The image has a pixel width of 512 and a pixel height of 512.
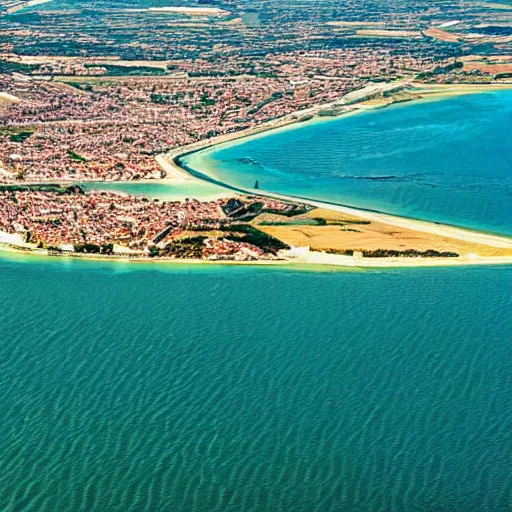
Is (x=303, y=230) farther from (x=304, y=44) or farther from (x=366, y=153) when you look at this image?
(x=304, y=44)

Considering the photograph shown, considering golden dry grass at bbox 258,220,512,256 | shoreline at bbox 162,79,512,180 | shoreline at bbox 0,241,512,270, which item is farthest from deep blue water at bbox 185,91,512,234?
shoreline at bbox 0,241,512,270

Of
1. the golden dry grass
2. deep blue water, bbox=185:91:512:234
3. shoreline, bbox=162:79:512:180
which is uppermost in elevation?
the golden dry grass

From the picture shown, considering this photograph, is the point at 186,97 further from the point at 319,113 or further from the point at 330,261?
the point at 330,261

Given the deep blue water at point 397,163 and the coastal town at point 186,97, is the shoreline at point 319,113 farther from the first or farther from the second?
the deep blue water at point 397,163

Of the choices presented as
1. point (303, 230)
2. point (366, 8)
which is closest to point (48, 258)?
point (303, 230)

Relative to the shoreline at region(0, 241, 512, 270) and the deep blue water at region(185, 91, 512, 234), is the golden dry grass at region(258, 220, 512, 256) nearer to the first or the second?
the shoreline at region(0, 241, 512, 270)

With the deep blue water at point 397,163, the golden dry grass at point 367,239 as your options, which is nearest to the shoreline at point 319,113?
the deep blue water at point 397,163
